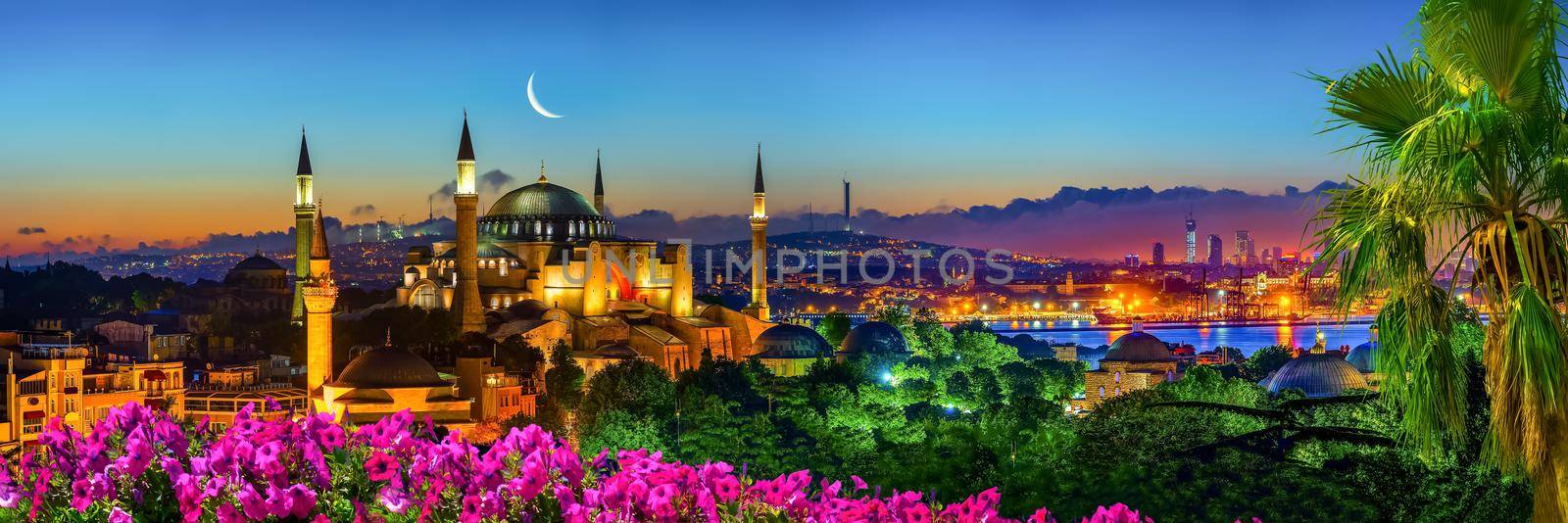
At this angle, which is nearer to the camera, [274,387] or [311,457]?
[311,457]

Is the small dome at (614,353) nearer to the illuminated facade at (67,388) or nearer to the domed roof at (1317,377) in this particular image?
the illuminated facade at (67,388)

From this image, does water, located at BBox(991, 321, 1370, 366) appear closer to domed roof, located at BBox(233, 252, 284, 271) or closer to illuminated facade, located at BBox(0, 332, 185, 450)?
domed roof, located at BBox(233, 252, 284, 271)

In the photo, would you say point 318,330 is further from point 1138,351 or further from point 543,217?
point 1138,351

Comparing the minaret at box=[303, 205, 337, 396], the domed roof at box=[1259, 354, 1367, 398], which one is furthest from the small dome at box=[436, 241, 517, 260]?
the domed roof at box=[1259, 354, 1367, 398]

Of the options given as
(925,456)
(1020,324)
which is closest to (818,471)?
(925,456)

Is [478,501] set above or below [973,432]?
above

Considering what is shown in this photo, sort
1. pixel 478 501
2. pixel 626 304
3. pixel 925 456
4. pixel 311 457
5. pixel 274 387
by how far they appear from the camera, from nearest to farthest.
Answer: pixel 478 501 < pixel 311 457 < pixel 925 456 < pixel 274 387 < pixel 626 304

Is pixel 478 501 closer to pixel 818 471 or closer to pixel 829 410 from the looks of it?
pixel 818 471
